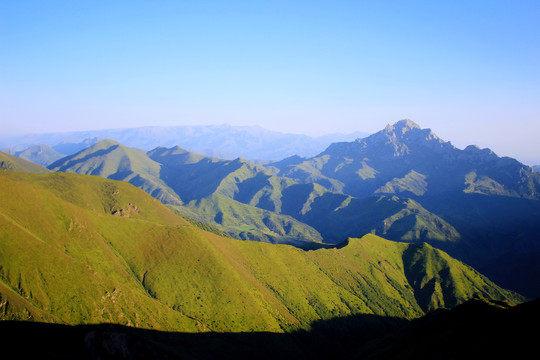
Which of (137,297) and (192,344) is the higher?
(137,297)

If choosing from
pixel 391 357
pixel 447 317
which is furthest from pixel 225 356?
pixel 447 317

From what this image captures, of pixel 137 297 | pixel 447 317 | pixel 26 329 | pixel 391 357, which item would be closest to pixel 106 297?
pixel 137 297

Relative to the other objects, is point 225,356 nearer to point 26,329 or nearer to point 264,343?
point 264,343

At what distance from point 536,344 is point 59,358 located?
13410 cm

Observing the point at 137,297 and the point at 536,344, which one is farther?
the point at 137,297

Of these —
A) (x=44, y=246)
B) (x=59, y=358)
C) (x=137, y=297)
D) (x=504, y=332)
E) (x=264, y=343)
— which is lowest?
(x=264, y=343)

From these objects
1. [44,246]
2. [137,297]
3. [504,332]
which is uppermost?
[44,246]

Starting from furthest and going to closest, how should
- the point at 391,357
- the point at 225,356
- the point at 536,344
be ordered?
1. the point at 225,356
2. the point at 391,357
3. the point at 536,344

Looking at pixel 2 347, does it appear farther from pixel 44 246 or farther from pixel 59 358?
pixel 44 246

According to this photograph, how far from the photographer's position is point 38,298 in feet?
518

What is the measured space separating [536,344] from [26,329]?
530 ft

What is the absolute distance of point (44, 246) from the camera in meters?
179


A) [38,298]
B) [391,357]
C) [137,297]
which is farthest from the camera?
[137,297]

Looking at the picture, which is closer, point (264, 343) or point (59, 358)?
point (59, 358)
